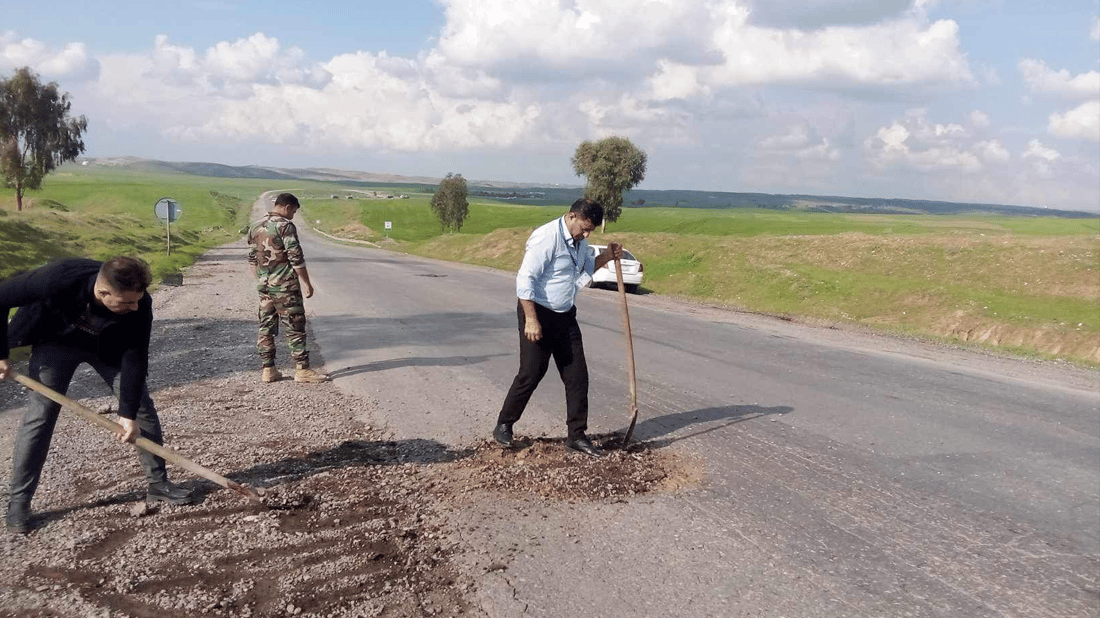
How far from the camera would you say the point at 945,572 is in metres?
3.76


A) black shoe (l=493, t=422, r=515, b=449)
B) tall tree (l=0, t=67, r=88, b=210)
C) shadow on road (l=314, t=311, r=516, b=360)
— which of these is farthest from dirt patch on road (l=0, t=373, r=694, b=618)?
tall tree (l=0, t=67, r=88, b=210)

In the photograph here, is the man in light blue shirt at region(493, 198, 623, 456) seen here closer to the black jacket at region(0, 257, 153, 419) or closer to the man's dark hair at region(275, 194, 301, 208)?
the black jacket at region(0, 257, 153, 419)

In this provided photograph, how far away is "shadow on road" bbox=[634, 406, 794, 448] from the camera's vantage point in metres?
5.96

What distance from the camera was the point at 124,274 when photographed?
140 inches

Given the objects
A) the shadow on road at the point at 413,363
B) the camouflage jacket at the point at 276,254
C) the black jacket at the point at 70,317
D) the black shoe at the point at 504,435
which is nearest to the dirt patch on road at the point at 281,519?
the black shoe at the point at 504,435

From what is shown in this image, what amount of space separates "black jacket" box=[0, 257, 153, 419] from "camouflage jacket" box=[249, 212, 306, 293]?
3328 mm

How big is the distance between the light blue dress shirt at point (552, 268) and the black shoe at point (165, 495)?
7.73 ft

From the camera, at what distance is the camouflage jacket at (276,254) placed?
24.0 ft

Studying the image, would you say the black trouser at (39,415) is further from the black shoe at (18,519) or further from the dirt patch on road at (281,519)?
the dirt patch on road at (281,519)

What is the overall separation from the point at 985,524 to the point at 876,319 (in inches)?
486

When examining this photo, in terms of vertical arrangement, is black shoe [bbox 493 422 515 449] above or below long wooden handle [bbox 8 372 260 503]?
below

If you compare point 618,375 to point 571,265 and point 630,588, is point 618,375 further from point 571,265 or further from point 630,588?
point 630,588

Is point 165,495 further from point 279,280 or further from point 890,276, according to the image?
point 890,276

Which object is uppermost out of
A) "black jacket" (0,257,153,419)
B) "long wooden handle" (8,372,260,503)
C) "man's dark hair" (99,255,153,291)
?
"man's dark hair" (99,255,153,291)
